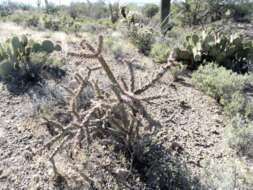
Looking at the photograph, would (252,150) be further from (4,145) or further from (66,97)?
(4,145)

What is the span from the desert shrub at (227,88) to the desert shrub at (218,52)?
878mm

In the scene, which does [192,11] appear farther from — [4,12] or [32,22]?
[4,12]

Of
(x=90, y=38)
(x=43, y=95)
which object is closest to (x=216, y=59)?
(x=90, y=38)

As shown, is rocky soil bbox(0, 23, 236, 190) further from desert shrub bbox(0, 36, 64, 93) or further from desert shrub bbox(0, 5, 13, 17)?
desert shrub bbox(0, 5, 13, 17)

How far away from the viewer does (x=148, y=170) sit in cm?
384

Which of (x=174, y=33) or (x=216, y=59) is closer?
(x=216, y=59)

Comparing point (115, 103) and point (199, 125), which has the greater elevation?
point (115, 103)

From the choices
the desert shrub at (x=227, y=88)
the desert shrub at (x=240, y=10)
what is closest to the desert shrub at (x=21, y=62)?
the desert shrub at (x=227, y=88)

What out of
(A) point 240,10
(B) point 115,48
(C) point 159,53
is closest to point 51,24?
(B) point 115,48

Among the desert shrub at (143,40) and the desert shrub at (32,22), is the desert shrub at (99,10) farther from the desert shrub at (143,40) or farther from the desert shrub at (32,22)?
the desert shrub at (143,40)

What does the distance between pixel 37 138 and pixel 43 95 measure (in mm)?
1017

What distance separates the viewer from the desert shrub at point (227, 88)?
5.31 meters

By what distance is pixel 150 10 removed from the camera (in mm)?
19344

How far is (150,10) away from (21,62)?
47.8 ft
